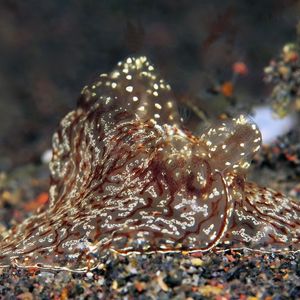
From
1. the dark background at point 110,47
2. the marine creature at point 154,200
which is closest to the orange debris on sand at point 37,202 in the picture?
the dark background at point 110,47

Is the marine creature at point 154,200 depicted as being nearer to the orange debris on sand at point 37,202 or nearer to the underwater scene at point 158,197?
the underwater scene at point 158,197

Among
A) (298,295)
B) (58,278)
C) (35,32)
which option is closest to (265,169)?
(298,295)

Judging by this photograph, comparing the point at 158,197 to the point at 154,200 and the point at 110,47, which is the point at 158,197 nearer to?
the point at 154,200

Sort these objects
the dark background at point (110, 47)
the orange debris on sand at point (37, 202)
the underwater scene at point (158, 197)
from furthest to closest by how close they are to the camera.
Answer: the dark background at point (110, 47) < the orange debris on sand at point (37, 202) < the underwater scene at point (158, 197)

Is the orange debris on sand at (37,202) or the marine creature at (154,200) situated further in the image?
the orange debris on sand at (37,202)

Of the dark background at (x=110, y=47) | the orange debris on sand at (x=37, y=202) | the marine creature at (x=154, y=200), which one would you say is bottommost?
the marine creature at (x=154, y=200)

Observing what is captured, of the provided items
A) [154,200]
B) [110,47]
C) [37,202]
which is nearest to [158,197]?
[154,200]

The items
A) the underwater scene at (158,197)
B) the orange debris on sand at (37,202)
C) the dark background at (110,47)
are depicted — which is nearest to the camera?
the underwater scene at (158,197)

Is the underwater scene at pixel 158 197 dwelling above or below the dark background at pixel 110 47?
below
